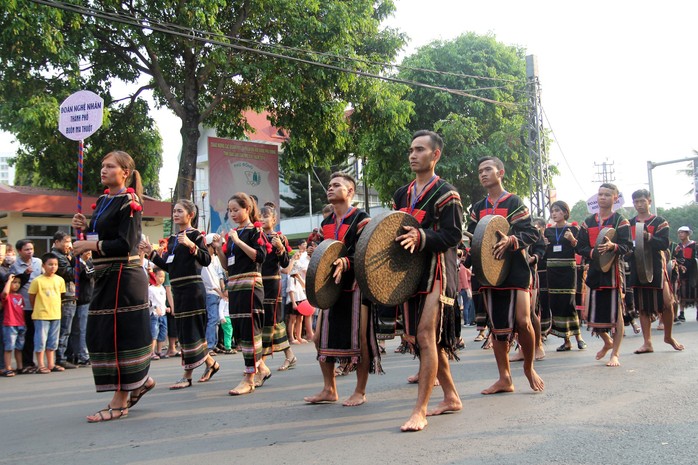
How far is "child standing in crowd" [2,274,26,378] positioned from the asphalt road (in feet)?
6.29

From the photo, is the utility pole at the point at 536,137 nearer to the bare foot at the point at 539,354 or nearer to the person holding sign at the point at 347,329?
the bare foot at the point at 539,354

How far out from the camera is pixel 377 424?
490cm

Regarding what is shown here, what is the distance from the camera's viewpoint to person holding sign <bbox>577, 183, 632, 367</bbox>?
7.99 meters

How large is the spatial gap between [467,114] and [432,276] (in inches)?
970

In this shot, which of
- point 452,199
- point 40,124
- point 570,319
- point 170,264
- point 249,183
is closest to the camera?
point 452,199

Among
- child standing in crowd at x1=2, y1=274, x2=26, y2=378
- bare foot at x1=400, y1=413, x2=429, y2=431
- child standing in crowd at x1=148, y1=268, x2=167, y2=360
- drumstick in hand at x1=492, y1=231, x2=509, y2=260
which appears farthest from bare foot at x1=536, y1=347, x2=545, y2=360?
child standing in crowd at x1=2, y1=274, x2=26, y2=378

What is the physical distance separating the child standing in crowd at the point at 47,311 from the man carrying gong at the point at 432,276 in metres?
6.50

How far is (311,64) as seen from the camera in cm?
1678

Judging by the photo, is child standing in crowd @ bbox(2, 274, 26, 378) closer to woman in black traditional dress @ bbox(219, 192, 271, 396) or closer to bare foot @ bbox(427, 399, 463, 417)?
woman in black traditional dress @ bbox(219, 192, 271, 396)

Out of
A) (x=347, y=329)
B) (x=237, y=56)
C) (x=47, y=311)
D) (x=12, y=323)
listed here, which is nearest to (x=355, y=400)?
(x=347, y=329)

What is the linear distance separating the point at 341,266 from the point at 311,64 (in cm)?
1227

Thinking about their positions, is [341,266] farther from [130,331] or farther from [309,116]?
[309,116]

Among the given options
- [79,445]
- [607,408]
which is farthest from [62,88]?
[607,408]

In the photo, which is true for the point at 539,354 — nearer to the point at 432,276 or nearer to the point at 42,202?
the point at 432,276
